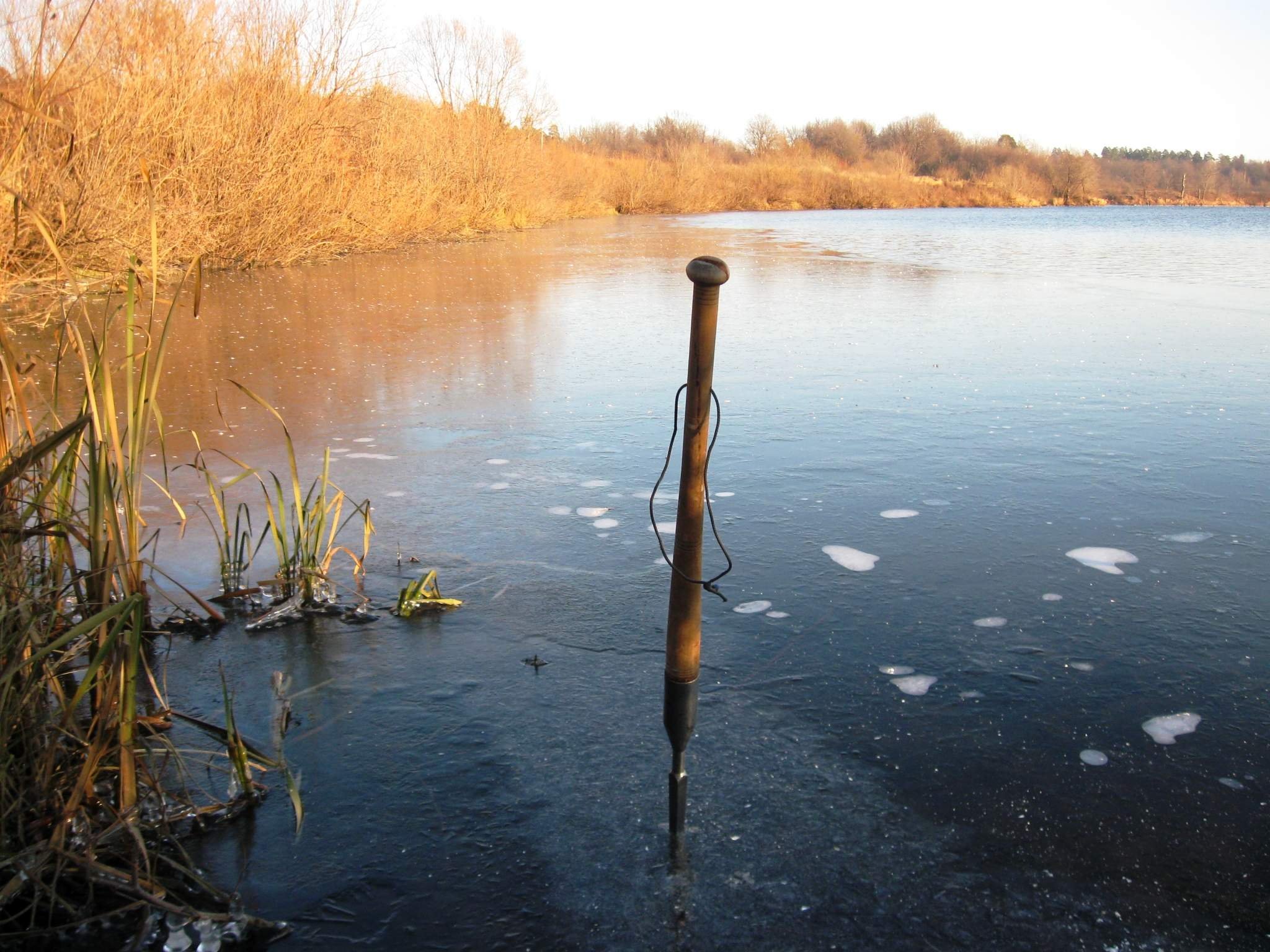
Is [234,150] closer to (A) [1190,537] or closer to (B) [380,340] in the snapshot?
(B) [380,340]

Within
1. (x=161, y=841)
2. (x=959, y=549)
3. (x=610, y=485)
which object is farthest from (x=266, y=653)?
(x=959, y=549)

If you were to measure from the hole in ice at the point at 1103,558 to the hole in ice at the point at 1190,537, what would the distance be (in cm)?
31

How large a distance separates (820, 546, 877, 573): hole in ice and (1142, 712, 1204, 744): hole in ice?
1318mm

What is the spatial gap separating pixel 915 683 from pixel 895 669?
104mm

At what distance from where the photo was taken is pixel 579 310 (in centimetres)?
1246

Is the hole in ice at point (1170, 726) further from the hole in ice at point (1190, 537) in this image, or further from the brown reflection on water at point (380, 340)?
the brown reflection on water at point (380, 340)

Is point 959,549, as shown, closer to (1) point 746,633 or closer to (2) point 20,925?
(1) point 746,633

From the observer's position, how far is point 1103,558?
13.8 feet

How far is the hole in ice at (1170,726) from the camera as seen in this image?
289cm

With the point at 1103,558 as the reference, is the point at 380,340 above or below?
above

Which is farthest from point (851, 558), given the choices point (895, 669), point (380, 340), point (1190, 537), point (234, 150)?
point (234, 150)

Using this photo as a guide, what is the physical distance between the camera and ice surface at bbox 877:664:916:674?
327 cm

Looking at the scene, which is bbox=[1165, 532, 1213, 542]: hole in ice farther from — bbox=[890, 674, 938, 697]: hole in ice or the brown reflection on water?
the brown reflection on water

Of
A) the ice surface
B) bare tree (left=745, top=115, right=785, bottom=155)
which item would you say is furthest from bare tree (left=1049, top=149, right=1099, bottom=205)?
the ice surface
